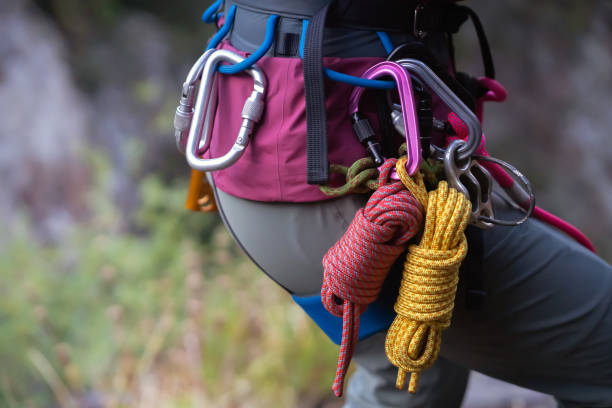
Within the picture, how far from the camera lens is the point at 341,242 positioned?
2.63 feet

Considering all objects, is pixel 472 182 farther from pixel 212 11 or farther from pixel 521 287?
pixel 212 11

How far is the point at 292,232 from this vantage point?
35.1 inches

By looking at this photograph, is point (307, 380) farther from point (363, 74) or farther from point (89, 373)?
point (363, 74)

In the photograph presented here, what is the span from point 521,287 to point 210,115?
1.87ft

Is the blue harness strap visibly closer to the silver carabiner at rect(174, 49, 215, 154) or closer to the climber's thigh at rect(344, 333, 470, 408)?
the climber's thigh at rect(344, 333, 470, 408)

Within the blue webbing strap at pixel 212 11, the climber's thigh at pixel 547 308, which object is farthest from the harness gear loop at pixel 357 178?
the blue webbing strap at pixel 212 11

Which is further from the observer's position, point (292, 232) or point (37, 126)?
point (37, 126)

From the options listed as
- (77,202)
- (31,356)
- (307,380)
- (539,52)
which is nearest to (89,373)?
(31,356)

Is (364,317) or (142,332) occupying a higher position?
(364,317)

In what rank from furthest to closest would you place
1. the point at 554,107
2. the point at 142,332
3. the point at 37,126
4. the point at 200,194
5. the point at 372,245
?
the point at 554,107
the point at 37,126
the point at 142,332
the point at 200,194
the point at 372,245

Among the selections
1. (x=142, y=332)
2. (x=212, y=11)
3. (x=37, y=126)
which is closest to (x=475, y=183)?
(x=212, y=11)

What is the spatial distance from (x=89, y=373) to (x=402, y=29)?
1.95m

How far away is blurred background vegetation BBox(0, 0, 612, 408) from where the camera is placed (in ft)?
8.34

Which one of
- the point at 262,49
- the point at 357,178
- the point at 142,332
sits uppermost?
the point at 262,49
